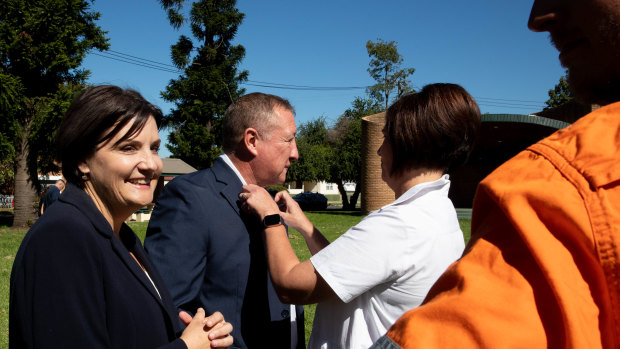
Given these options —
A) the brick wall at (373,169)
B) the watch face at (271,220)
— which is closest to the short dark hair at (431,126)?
the watch face at (271,220)

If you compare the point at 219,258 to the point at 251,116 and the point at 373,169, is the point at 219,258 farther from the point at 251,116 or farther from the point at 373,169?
the point at 373,169

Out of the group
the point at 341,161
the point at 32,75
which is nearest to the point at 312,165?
the point at 341,161

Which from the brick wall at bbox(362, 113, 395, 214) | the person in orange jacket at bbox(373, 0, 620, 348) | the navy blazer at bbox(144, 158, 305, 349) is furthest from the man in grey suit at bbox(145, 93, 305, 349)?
the brick wall at bbox(362, 113, 395, 214)

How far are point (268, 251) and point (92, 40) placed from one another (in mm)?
24344

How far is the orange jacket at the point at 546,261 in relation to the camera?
24.2 inches

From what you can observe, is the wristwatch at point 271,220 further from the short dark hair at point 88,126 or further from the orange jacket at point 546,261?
the orange jacket at point 546,261

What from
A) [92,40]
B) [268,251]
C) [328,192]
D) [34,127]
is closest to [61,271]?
[268,251]

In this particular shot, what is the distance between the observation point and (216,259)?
2.53m

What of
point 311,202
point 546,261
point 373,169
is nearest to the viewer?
point 546,261

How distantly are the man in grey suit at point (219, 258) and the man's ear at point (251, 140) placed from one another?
185mm

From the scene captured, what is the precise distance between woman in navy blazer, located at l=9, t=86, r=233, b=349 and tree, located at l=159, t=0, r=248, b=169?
32.4 metres

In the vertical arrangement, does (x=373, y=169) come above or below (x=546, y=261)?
below

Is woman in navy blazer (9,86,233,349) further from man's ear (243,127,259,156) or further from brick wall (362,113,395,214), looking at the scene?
brick wall (362,113,395,214)

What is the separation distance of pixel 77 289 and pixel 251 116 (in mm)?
1643
